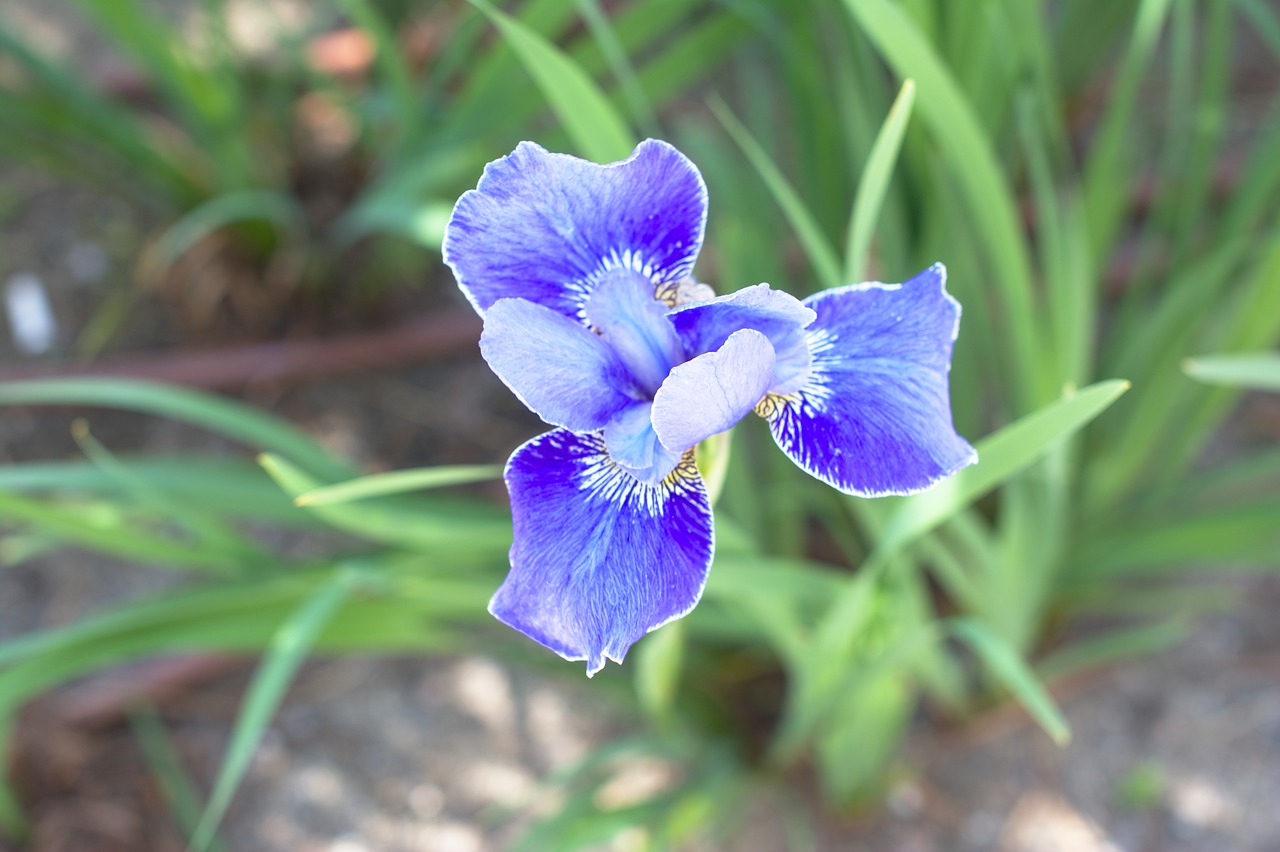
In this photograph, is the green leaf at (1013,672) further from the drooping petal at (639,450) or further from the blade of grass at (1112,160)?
the blade of grass at (1112,160)

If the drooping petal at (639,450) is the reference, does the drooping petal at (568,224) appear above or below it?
above

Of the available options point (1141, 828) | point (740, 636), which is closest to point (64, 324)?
point (740, 636)

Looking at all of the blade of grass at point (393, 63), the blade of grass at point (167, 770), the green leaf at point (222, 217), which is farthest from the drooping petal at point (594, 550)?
the blade of grass at point (167, 770)

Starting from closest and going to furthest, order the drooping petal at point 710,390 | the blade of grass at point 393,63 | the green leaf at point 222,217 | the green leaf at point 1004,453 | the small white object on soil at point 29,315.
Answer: the drooping petal at point 710,390 < the green leaf at point 1004,453 < the blade of grass at point 393,63 < the green leaf at point 222,217 < the small white object on soil at point 29,315

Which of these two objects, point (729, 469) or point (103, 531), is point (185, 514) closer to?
point (103, 531)

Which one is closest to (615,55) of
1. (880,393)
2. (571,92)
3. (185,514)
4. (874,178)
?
(571,92)

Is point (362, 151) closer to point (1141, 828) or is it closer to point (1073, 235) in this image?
point (1073, 235)
